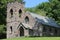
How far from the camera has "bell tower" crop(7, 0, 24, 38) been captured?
162 feet

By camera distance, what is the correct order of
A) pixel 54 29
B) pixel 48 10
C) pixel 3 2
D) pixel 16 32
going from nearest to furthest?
pixel 16 32 < pixel 54 29 < pixel 3 2 < pixel 48 10

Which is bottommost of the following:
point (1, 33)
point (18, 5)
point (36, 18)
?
point (1, 33)

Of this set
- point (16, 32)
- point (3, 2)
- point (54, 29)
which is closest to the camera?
point (16, 32)

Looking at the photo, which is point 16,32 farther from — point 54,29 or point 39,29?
point 54,29

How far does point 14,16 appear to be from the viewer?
4975 centimetres

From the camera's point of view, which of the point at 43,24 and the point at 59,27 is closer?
the point at 43,24

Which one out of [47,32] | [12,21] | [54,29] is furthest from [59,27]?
[12,21]

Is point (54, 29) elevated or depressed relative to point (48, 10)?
depressed

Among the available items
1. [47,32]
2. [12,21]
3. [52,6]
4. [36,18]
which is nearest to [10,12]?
A: [12,21]

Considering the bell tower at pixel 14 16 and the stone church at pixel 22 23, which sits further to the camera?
the bell tower at pixel 14 16

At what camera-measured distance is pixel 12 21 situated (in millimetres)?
49906

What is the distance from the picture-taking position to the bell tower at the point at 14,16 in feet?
162

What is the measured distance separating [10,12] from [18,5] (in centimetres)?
280

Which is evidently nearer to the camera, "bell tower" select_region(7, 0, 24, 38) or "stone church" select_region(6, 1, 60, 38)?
"stone church" select_region(6, 1, 60, 38)
